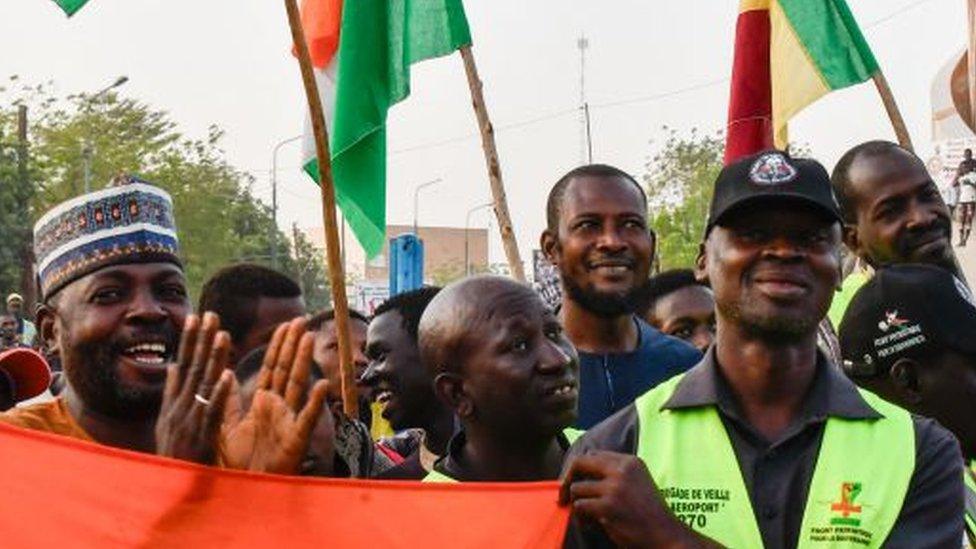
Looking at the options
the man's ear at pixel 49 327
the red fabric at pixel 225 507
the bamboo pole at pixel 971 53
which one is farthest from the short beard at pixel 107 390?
the bamboo pole at pixel 971 53

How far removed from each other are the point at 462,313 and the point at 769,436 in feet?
3.56

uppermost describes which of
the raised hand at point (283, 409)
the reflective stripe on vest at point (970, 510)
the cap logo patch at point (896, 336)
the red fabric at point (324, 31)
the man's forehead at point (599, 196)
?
the red fabric at point (324, 31)

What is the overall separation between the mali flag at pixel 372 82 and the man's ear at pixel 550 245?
1093mm

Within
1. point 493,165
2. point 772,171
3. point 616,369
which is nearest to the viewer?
point 772,171

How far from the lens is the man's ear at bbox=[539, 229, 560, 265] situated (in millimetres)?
5301

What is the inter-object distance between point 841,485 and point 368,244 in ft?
12.3

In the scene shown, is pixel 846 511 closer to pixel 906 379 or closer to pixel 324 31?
pixel 906 379

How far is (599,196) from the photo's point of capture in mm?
5223

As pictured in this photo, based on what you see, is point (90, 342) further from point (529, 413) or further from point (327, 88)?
point (327, 88)

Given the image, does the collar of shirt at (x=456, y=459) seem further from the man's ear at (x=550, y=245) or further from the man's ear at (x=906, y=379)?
the man's ear at (x=550, y=245)

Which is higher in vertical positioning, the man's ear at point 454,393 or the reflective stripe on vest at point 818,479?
the man's ear at point 454,393

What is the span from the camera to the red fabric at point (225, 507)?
2.93m

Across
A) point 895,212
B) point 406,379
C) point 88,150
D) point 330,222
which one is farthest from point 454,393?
point 88,150

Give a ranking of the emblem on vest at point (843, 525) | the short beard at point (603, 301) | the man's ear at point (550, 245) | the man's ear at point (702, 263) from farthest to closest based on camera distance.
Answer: the man's ear at point (550, 245) < the short beard at point (603, 301) < the man's ear at point (702, 263) < the emblem on vest at point (843, 525)
